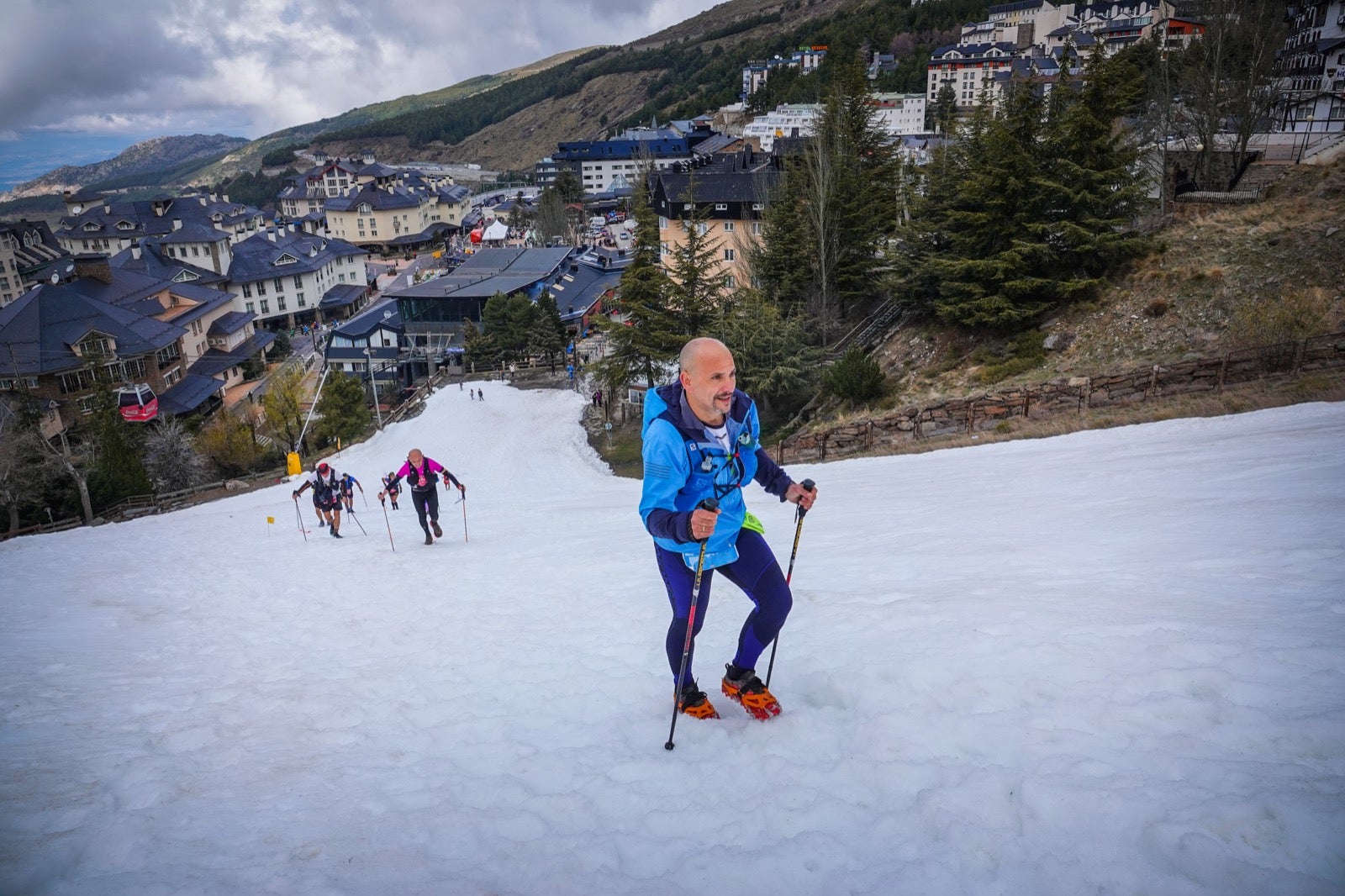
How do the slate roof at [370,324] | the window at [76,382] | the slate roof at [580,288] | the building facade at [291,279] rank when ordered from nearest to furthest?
1. the window at [76,382]
2. the slate roof at [370,324]
3. the slate roof at [580,288]
4. the building facade at [291,279]

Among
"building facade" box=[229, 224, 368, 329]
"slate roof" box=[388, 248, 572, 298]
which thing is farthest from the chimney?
"building facade" box=[229, 224, 368, 329]

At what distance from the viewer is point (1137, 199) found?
944 inches

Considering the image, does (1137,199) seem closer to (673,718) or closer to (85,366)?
(673,718)

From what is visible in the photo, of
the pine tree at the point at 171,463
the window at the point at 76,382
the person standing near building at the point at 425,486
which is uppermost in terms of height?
the person standing near building at the point at 425,486

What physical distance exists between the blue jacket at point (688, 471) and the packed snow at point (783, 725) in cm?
121

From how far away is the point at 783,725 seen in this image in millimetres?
4496

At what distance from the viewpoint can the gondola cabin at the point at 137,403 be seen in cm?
4338

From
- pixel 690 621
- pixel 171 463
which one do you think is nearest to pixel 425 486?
pixel 690 621

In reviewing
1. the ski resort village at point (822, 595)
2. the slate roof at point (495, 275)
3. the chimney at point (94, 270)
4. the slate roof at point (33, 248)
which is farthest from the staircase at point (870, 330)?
the slate roof at point (33, 248)

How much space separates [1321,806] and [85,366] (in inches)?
2167

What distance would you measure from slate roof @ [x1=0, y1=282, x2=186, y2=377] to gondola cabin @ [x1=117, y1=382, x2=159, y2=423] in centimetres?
255

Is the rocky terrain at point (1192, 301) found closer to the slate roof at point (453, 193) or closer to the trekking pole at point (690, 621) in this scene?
the trekking pole at point (690, 621)

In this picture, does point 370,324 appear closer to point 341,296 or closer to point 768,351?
point 341,296

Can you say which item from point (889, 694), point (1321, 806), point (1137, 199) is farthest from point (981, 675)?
point (1137, 199)
